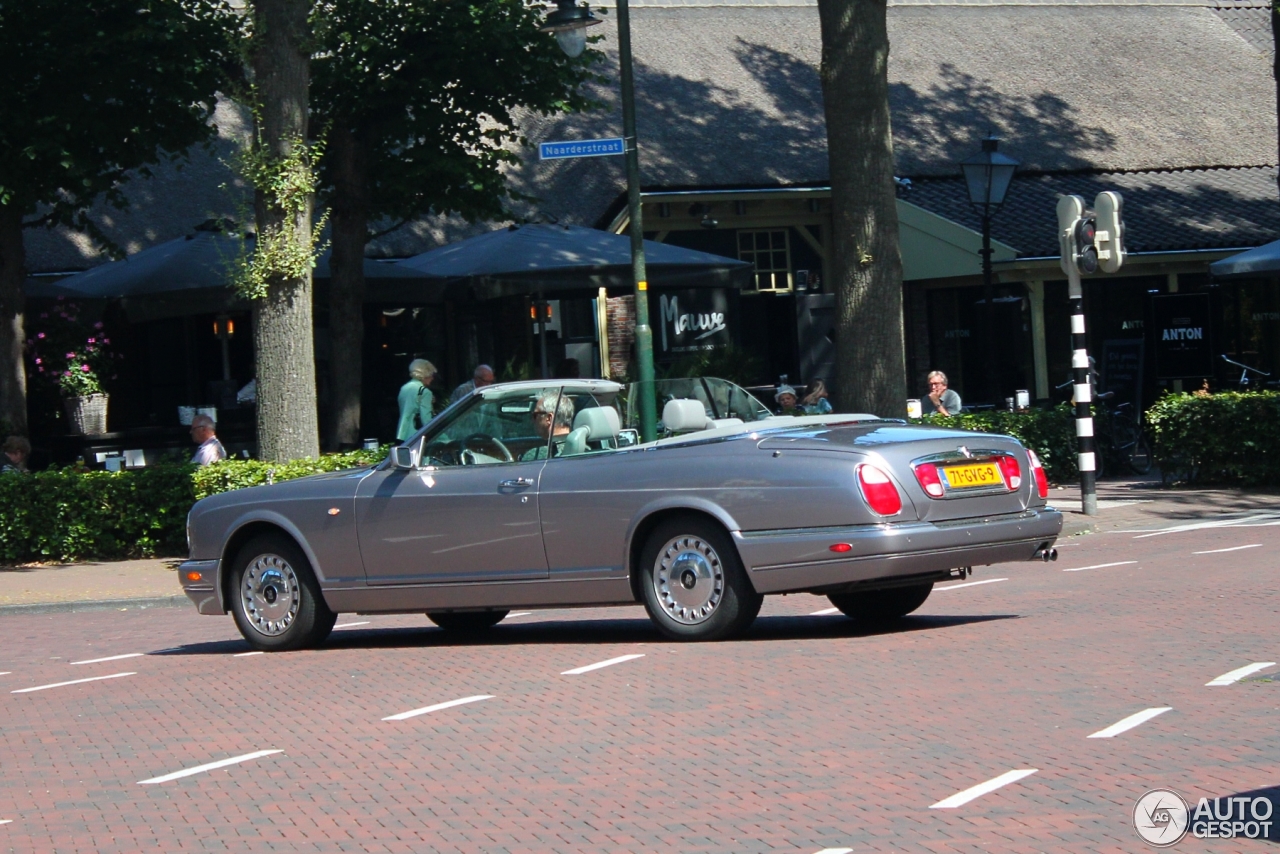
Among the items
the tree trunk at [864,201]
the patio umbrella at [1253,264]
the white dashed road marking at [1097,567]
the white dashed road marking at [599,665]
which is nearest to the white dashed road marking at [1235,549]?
the white dashed road marking at [1097,567]

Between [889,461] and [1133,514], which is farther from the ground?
[889,461]

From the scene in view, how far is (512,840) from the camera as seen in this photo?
5.78 meters

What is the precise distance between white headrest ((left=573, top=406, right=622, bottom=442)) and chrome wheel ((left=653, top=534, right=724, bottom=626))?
0.94 m

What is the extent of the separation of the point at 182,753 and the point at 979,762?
350cm

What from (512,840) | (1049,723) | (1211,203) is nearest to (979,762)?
(1049,723)

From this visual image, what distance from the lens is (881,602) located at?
34.6 ft

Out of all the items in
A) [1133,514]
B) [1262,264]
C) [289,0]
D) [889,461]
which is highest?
[289,0]

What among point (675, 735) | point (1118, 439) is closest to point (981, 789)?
point (675, 735)

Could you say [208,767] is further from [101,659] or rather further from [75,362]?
[75,362]

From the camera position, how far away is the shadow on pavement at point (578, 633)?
33.4 feet

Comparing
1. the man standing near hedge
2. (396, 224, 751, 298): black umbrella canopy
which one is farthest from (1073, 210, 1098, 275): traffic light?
the man standing near hedge

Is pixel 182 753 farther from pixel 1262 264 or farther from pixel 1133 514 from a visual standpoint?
pixel 1262 264

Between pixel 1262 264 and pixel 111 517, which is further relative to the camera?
pixel 1262 264

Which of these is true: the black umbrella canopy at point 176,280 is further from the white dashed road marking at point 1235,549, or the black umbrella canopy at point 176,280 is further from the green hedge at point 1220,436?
the white dashed road marking at point 1235,549
